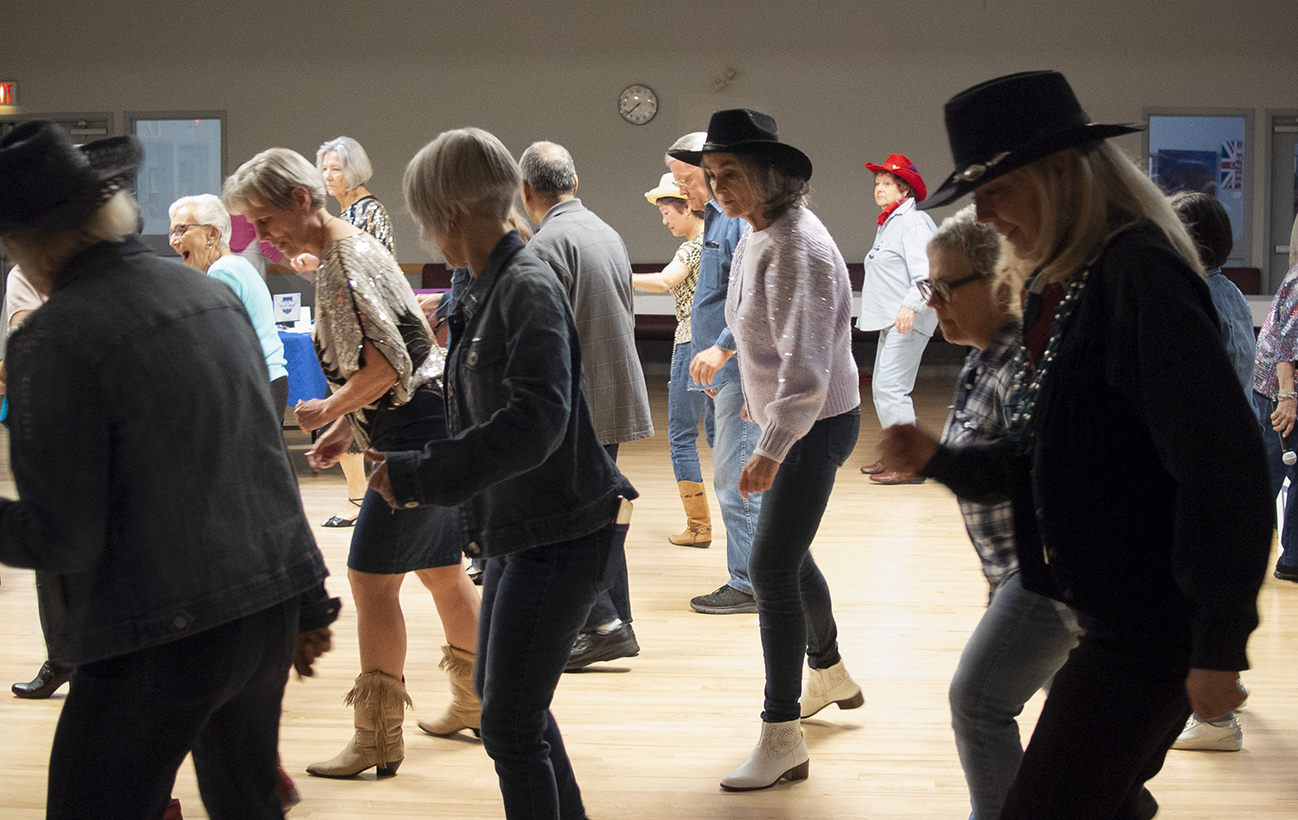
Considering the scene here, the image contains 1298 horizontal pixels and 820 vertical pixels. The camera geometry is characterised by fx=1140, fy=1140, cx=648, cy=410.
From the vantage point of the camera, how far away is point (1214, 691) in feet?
3.98

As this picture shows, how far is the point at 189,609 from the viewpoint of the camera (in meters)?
1.42

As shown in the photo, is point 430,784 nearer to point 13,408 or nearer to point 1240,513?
point 13,408

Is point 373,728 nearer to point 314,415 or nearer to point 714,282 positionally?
point 314,415

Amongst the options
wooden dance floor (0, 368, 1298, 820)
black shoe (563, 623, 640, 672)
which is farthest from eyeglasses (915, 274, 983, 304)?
black shoe (563, 623, 640, 672)

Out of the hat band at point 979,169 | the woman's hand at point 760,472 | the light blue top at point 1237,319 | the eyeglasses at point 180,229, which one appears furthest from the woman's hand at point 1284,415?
the eyeglasses at point 180,229

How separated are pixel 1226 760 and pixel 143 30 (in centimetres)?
1331

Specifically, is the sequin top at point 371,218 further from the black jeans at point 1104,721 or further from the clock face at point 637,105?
the clock face at point 637,105

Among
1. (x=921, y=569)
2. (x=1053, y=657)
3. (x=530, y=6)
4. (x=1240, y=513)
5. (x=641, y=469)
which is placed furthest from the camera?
(x=530, y=6)

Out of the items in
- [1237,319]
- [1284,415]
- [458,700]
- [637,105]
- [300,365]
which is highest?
[637,105]

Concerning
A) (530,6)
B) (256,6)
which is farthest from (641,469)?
(256,6)

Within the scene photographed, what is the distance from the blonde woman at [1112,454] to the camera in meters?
1.22

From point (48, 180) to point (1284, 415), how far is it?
4226mm

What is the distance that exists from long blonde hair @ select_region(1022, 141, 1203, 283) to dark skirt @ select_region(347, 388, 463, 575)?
1.49m

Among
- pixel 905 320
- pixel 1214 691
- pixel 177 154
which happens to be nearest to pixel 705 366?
pixel 1214 691
